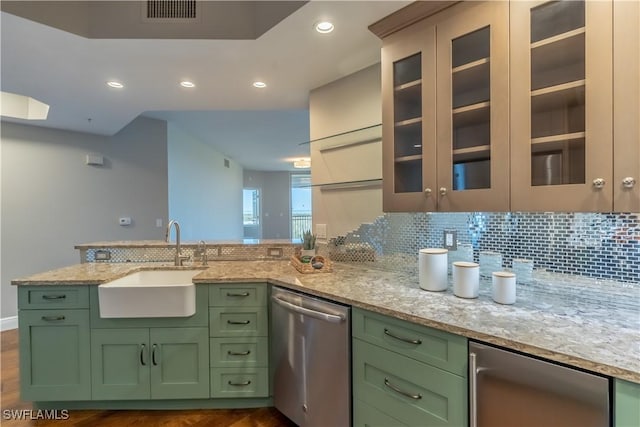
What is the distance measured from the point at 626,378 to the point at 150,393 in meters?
2.26

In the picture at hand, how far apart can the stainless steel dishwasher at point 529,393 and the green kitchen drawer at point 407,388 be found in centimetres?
6

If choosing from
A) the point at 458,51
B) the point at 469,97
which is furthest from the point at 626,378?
the point at 458,51

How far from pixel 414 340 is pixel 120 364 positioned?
1.79 metres

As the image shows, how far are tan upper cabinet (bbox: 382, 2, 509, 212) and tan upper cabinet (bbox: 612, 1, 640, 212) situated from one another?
321mm

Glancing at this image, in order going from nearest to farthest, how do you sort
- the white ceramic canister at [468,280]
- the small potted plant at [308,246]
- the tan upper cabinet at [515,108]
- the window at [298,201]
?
the tan upper cabinet at [515,108], the white ceramic canister at [468,280], the small potted plant at [308,246], the window at [298,201]

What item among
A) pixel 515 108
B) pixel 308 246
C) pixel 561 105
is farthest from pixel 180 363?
pixel 561 105

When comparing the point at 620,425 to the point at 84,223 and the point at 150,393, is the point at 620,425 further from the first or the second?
the point at 84,223

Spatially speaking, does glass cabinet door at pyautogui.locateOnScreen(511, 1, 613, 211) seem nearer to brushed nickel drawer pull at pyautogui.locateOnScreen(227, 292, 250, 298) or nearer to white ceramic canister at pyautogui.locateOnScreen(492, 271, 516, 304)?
white ceramic canister at pyautogui.locateOnScreen(492, 271, 516, 304)

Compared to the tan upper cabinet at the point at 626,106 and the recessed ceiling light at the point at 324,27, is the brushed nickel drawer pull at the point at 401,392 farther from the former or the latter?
the recessed ceiling light at the point at 324,27

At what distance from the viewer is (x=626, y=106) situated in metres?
1.00

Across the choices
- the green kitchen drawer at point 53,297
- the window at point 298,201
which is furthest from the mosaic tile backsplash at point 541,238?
the window at point 298,201

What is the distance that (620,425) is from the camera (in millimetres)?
837

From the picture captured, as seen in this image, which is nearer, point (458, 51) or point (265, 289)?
point (458, 51)

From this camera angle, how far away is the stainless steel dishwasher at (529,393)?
33.9 inches
